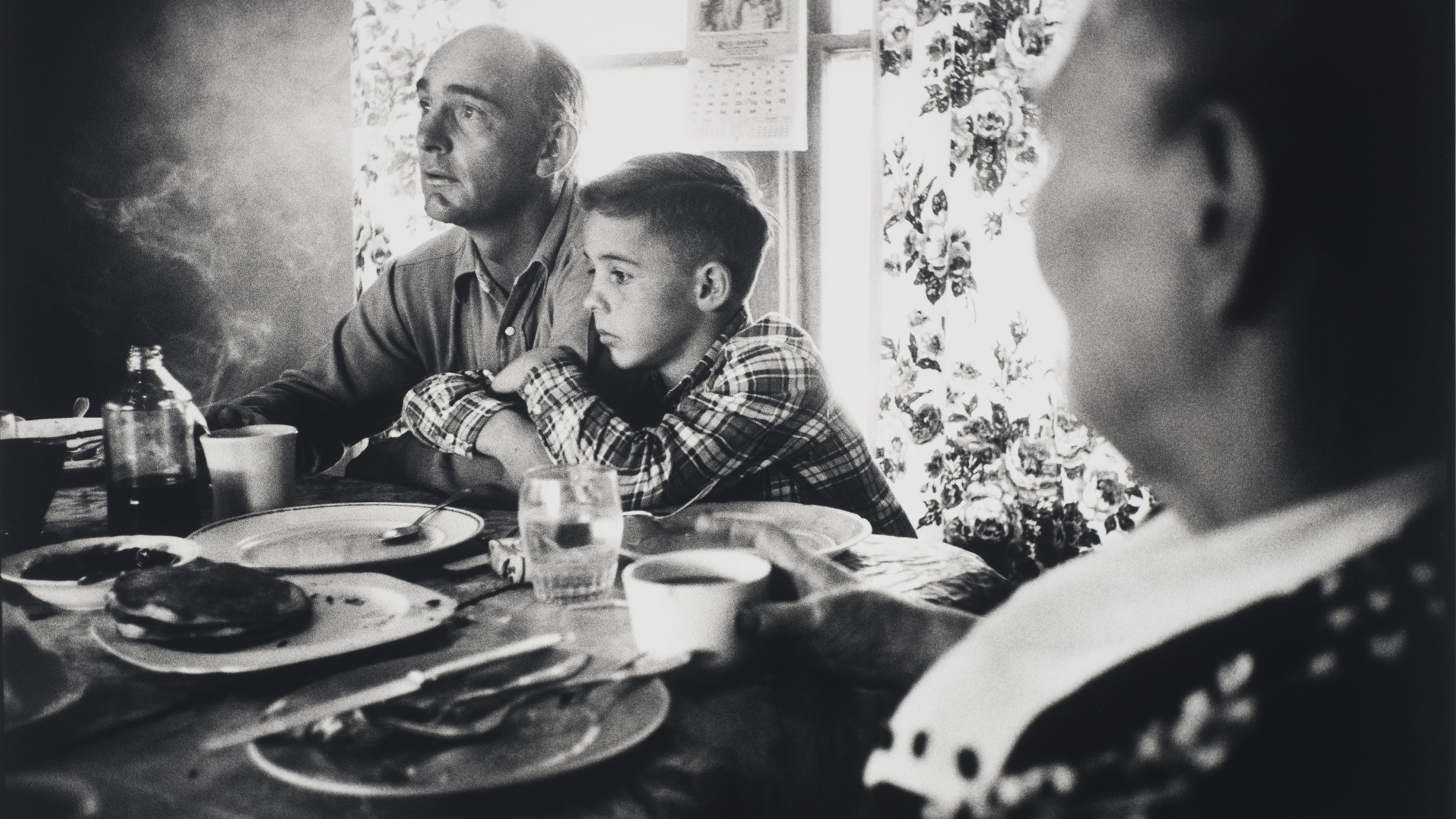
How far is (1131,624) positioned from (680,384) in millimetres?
710

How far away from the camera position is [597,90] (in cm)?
123

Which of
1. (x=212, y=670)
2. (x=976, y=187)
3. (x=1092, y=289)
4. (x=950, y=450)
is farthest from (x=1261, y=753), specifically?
(x=976, y=187)

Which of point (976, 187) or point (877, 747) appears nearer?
point (877, 747)

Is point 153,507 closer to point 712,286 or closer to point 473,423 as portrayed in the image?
point 473,423

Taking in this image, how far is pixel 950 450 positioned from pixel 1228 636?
0.87 m

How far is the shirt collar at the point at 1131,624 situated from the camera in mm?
558

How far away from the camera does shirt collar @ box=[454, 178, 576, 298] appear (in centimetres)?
131

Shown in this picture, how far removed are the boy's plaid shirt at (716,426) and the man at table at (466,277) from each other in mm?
88

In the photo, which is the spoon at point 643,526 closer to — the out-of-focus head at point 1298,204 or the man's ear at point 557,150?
the out-of-focus head at point 1298,204

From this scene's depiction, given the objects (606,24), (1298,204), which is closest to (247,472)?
(606,24)

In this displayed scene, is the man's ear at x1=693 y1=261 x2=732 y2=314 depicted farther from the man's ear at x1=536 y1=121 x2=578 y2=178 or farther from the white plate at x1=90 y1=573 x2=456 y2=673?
the white plate at x1=90 y1=573 x2=456 y2=673

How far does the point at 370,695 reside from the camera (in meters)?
0.51

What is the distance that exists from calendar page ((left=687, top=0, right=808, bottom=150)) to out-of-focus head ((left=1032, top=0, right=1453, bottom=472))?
1.65 feet

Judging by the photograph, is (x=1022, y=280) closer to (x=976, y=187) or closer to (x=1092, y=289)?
(x=976, y=187)
